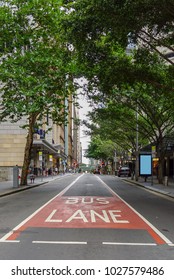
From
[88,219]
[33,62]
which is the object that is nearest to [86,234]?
[88,219]

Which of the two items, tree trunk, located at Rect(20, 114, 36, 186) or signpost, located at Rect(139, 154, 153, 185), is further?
signpost, located at Rect(139, 154, 153, 185)

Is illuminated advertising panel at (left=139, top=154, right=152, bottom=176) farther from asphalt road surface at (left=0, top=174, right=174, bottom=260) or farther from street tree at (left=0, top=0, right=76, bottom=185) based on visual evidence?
asphalt road surface at (left=0, top=174, right=174, bottom=260)

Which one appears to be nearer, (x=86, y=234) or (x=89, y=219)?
(x=86, y=234)

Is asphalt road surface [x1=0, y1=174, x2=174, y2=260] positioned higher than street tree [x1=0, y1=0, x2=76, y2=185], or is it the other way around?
street tree [x1=0, y1=0, x2=76, y2=185]

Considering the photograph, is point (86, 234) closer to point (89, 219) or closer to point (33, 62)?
point (89, 219)

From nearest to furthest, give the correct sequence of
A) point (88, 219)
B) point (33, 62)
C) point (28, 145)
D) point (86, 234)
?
1. point (86, 234)
2. point (88, 219)
3. point (33, 62)
4. point (28, 145)

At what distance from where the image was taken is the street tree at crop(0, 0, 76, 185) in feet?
82.7

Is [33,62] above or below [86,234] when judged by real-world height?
above

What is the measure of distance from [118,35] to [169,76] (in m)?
6.98

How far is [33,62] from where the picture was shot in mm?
25812

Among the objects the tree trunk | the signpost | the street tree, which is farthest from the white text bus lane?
the signpost

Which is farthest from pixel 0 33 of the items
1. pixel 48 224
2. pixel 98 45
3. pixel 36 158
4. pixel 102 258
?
pixel 36 158

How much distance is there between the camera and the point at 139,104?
33906mm

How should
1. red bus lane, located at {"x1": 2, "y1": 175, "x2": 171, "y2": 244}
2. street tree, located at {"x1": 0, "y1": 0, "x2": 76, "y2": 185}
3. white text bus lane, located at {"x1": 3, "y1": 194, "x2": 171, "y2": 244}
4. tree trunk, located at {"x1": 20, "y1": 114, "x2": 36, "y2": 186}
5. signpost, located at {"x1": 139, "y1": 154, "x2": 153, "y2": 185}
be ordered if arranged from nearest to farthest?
1. red bus lane, located at {"x1": 2, "y1": 175, "x2": 171, "y2": 244}
2. white text bus lane, located at {"x1": 3, "y1": 194, "x2": 171, "y2": 244}
3. street tree, located at {"x1": 0, "y1": 0, "x2": 76, "y2": 185}
4. tree trunk, located at {"x1": 20, "y1": 114, "x2": 36, "y2": 186}
5. signpost, located at {"x1": 139, "y1": 154, "x2": 153, "y2": 185}
